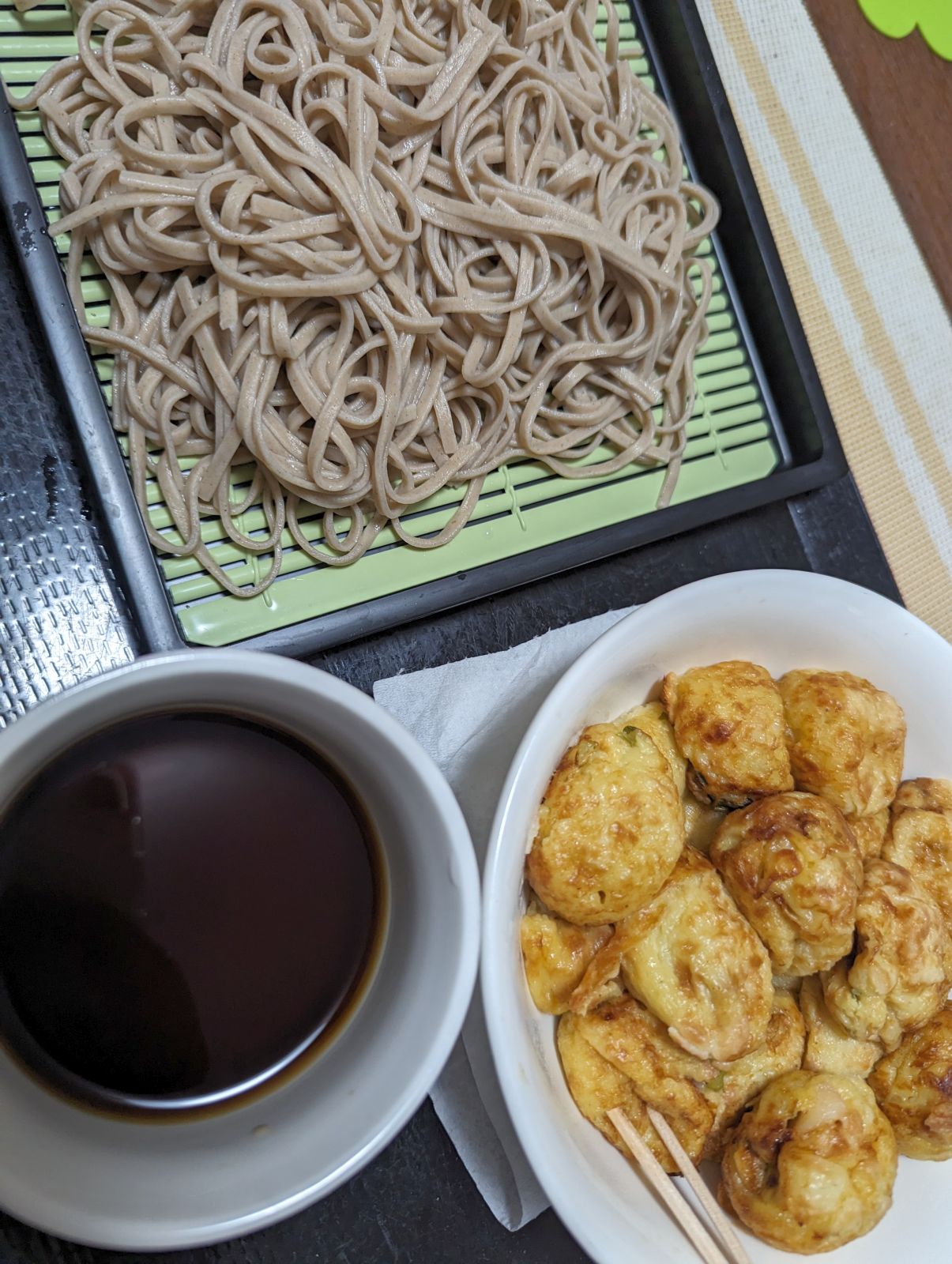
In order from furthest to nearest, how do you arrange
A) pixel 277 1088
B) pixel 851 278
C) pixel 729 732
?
pixel 851 278, pixel 729 732, pixel 277 1088

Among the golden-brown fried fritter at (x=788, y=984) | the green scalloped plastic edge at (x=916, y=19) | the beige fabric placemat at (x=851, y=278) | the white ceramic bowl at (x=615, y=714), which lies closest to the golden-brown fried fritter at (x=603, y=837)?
the white ceramic bowl at (x=615, y=714)

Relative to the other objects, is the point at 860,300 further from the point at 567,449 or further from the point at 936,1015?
the point at 936,1015

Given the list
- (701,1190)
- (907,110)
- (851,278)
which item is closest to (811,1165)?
(701,1190)

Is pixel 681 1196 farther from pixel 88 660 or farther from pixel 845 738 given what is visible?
pixel 88 660

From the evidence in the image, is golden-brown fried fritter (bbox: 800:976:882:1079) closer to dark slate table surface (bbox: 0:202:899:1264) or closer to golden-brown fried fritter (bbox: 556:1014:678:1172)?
golden-brown fried fritter (bbox: 556:1014:678:1172)

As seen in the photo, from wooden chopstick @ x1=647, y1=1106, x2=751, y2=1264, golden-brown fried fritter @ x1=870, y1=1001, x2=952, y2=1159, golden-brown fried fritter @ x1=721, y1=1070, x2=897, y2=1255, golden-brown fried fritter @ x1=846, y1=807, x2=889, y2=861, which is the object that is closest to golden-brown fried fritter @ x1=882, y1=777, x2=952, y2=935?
golden-brown fried fritter @ x1=846, y1=807, x2=889, y2=861

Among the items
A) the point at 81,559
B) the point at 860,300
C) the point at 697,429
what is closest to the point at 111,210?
the point at 81,559

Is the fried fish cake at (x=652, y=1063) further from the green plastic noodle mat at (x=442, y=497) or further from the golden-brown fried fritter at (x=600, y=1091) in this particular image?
the green plastic noodle mat at (x=442, y=497)
